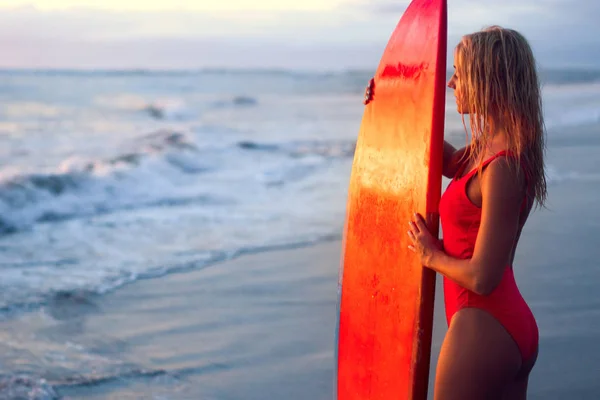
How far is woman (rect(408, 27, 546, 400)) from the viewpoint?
1.72 m

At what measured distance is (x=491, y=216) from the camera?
1.70 metres

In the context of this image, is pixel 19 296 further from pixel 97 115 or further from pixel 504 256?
pixel 97 115

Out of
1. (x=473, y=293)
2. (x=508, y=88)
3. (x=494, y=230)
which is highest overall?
(x=508, y=88)

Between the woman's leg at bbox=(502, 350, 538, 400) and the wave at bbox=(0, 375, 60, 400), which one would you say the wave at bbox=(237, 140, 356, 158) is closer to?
the wave at bbox=(0, 375, 60, 400)

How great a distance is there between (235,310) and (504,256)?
2.77 m

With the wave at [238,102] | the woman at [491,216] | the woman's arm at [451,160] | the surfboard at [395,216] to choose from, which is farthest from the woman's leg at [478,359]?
the wave at [238,102]

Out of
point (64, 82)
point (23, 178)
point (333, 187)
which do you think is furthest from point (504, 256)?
point (64, 82)

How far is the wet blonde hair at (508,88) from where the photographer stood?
175 cm

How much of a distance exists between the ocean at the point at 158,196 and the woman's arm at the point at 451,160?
0.34 meters

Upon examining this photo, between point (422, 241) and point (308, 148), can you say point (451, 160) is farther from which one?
point (308, 148)

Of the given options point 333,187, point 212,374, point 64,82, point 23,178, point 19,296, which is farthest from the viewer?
point 64,82

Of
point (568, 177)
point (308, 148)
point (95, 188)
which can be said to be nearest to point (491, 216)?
point (568, 177)

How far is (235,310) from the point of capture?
431 cm

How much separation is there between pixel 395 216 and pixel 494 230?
2.00ft
